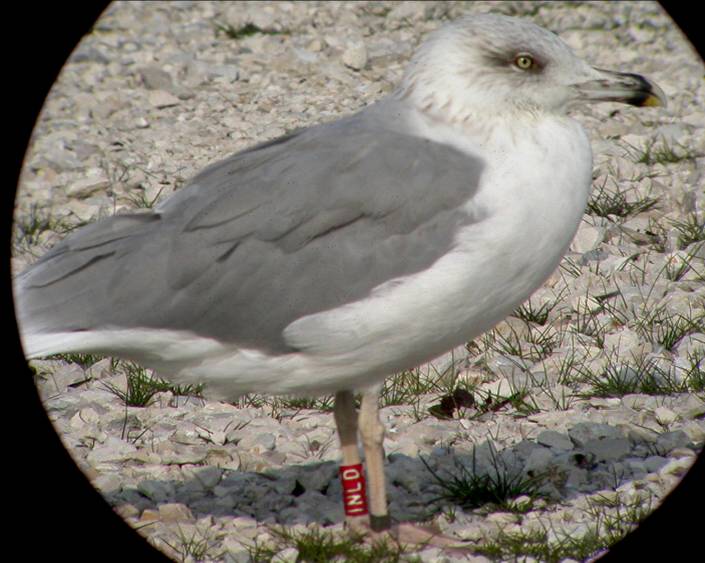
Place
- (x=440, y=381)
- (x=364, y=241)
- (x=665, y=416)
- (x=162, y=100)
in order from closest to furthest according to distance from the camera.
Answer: (x=364, y=241) → (x=665, y=416) → (x=440, y=381) → (x=162, y=100)

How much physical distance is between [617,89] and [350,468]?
2050 mm

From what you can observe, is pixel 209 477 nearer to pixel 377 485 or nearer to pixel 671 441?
pixel 377 485

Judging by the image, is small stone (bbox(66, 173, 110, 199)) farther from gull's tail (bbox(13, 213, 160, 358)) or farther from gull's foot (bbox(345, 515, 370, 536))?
gull's foot (bbox(345, 515, 370, 536))

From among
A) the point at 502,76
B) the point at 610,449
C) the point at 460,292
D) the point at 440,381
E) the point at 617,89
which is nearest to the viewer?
the point at 460,292

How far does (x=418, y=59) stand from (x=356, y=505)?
2010 mm

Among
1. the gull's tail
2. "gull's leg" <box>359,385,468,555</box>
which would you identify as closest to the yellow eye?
"gull's leg" <box>359,385,468,555</box>

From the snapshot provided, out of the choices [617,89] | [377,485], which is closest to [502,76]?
[617,89]

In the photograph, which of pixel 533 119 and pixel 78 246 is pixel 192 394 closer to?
pixel 78 246

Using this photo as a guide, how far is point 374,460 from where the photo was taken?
5.34m

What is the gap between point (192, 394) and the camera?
6.75m

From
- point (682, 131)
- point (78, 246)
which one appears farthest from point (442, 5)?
point (78, 246)

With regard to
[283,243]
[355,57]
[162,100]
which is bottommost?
[162,100]

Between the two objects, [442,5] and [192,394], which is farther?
[442,5]

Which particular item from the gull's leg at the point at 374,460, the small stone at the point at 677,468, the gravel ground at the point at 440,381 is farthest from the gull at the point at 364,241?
the small stone at the point at 677,468
